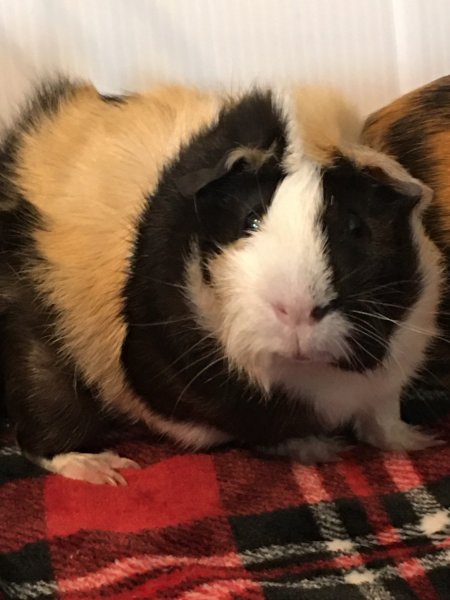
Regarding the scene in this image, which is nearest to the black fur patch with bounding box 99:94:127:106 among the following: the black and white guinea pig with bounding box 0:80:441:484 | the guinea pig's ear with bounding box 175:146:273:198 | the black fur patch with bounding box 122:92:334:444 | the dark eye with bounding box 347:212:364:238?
the black and white guinea pig with bounding box 0:80:441:484

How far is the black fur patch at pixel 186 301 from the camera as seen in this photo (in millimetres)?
1040

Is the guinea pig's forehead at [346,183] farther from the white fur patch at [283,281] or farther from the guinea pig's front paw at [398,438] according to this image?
the guinea pig's front paw at [398,438]

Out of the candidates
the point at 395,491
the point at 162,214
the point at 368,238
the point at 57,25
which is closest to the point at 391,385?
the point at 395,491

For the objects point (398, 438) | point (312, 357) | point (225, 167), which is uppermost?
point (225, 167)

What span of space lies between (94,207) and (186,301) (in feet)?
0.71

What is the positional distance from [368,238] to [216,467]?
42 centimetres

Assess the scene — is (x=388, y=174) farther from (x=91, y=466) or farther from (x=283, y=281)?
(x=91, y=466)

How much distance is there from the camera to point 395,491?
1176 millimetres

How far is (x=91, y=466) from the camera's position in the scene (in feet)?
4.12

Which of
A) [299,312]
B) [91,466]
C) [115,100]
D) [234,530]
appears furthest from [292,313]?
[115,100]

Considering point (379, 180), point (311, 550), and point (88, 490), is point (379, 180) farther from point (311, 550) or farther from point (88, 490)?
point (88, 490)

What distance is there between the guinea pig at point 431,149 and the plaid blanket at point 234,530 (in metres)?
0.16

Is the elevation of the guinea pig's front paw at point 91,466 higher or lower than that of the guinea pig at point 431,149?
lower

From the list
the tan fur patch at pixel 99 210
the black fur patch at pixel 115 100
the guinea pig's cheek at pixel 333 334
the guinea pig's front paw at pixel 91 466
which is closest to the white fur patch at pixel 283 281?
the guinea pig's cheek at pixel 333 334
